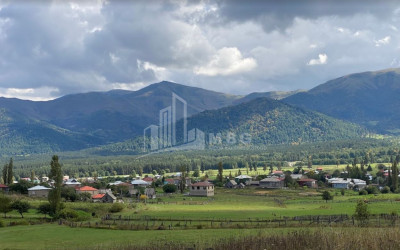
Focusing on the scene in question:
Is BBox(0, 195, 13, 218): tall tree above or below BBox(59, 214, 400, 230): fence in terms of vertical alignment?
above

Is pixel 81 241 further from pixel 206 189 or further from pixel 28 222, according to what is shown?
pixel 206 189

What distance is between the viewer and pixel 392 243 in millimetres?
31891

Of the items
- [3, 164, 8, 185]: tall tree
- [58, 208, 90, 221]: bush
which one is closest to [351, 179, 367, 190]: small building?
[58, 208, 90, 221]: bush

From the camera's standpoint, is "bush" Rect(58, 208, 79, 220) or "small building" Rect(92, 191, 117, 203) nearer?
"bush" Rect(58, 208, 79, 220)

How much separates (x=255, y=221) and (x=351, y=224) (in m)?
10.7

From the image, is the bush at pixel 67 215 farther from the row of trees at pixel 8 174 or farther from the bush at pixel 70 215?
the row of trees at pixel 8 174

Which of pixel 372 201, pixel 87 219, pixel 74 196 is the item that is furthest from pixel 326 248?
pixel 74 196

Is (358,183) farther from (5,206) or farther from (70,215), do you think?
(5,206)

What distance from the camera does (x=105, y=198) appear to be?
95250mm

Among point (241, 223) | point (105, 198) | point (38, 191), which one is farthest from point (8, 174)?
point (241, 223)

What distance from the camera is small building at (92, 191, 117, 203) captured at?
308 feet

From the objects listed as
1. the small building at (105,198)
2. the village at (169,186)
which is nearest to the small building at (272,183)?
the village at (169,186)

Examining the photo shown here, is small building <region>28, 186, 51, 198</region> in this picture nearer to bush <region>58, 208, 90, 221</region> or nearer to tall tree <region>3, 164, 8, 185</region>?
tall tree <region>3, 164, 8, 185</region>

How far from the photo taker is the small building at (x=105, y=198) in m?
93.8
